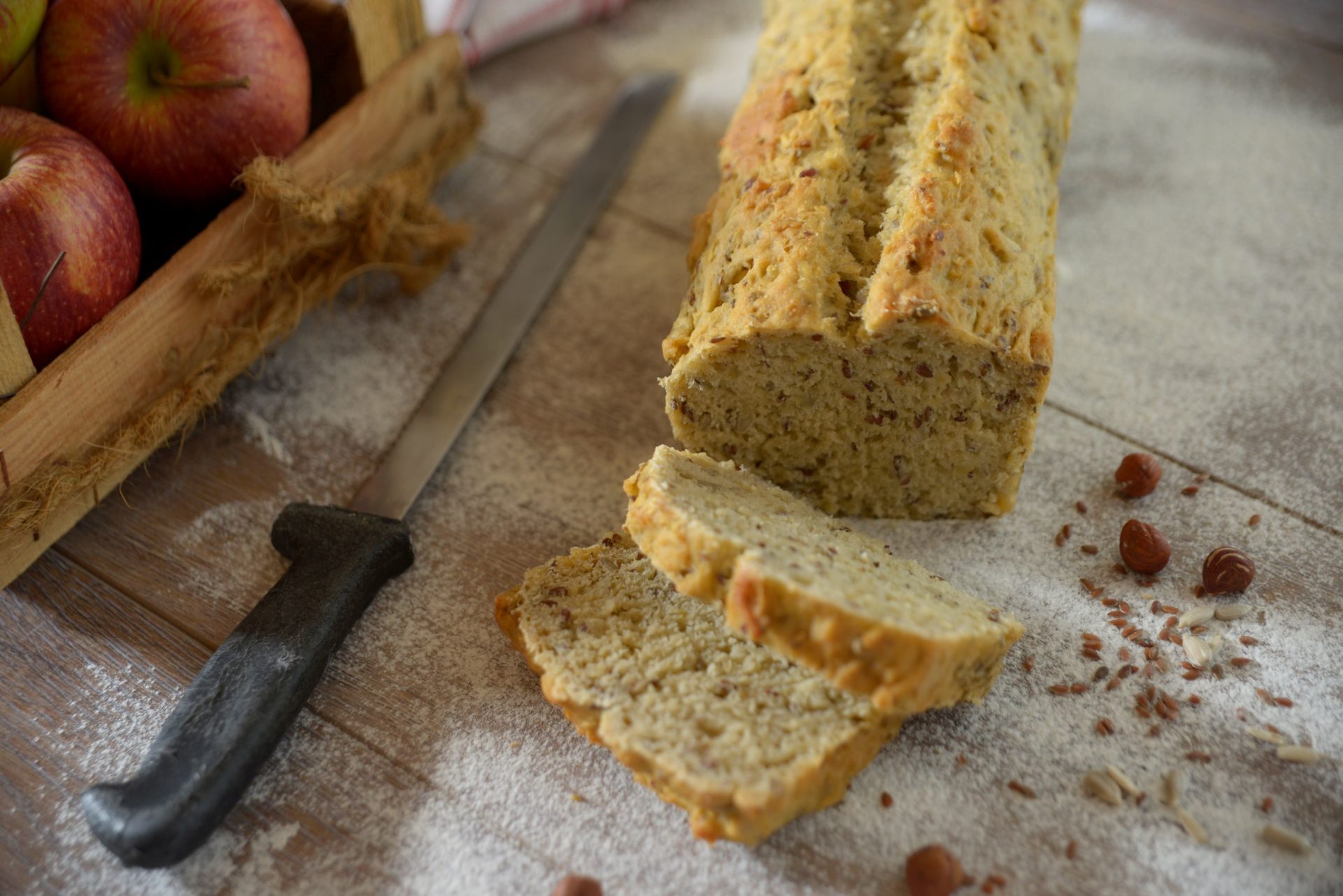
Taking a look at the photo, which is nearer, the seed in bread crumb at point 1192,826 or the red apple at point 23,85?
the seed in bread crumb at point 1192,826

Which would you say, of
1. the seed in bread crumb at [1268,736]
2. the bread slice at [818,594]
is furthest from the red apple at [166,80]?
the seed in bread crumb at [1268,736]

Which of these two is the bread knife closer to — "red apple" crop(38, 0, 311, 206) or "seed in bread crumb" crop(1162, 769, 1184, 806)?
"red apple" crop(38, 0, 311, 206)

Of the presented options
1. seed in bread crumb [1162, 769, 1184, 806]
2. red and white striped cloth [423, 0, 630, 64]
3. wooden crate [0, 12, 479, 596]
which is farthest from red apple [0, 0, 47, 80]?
seed in bread crumb [1162, 769, 1184, 806]

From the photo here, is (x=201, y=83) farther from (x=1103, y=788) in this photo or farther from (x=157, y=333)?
(x=1103, y=788)

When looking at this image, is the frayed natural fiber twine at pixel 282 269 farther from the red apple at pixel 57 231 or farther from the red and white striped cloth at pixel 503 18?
the red and white striped cloth at pixel 503 18

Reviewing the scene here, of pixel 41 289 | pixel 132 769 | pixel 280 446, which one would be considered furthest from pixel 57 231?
pixel 132 769
